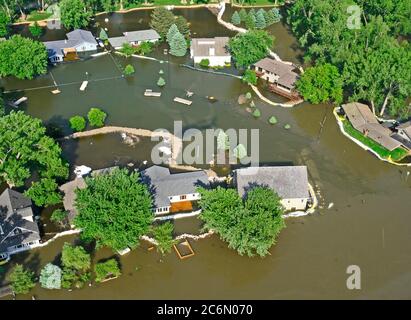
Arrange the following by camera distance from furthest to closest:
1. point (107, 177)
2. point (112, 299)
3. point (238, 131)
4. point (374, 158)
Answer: point (238, 131) < point (374, 158) < point (107, 177) < point (112, 299)

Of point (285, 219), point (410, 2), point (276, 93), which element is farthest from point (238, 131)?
point (410, 2)

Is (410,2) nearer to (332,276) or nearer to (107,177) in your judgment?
(332,276)

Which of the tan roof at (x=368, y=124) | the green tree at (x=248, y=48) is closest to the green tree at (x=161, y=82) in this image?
the green tree at (x=248, y=48)

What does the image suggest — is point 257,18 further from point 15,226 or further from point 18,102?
point 15,226

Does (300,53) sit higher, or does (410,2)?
(410,2)

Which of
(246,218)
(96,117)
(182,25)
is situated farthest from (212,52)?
(246,218)

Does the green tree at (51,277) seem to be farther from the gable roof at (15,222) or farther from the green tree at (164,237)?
the green tree at (164,237)

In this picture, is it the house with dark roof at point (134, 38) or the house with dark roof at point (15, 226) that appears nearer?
the house with dark roof at point (15, 226)
